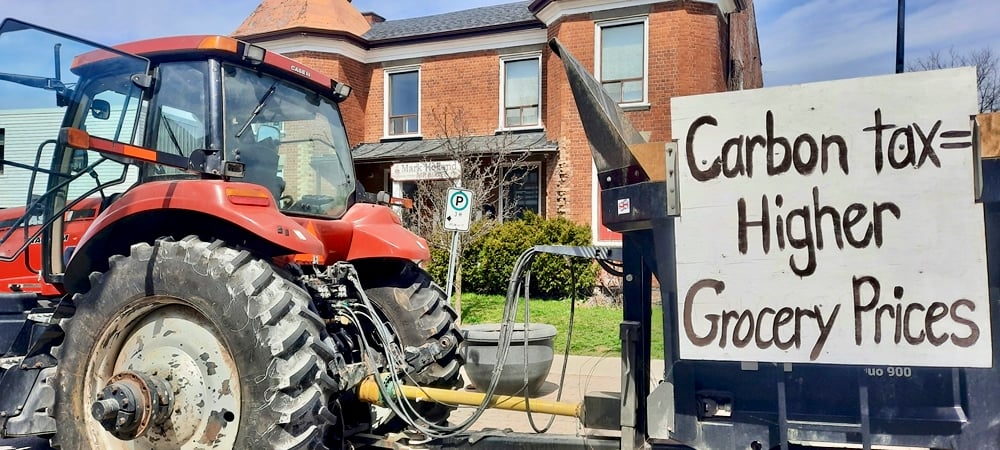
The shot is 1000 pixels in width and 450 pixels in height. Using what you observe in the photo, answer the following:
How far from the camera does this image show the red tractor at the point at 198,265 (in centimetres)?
327

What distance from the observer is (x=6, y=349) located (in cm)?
420

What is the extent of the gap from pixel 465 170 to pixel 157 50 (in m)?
9.54

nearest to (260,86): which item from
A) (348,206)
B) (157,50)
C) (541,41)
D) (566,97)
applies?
(157,50)

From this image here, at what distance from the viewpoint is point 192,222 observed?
12.2 ft

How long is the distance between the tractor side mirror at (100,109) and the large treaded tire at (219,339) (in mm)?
1119

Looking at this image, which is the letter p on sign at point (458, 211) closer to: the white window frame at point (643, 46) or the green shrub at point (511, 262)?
the green shrub at point (511, 262)

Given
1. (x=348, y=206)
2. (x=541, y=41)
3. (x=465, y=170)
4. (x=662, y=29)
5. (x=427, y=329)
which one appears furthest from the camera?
(x=541, y=41)

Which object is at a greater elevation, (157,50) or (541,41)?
(541,41)

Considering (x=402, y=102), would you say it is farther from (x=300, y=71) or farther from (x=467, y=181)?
(x=300, y=71)

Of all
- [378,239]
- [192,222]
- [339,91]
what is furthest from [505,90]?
[192,222]

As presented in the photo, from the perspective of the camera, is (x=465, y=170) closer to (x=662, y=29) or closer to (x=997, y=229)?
(x=662, y=29)

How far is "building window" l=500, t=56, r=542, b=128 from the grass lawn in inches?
218

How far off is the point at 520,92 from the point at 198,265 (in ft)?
47.9

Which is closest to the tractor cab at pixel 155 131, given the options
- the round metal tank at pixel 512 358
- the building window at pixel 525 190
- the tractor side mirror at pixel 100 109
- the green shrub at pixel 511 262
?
the tractor side mirror at pixel 100 109
